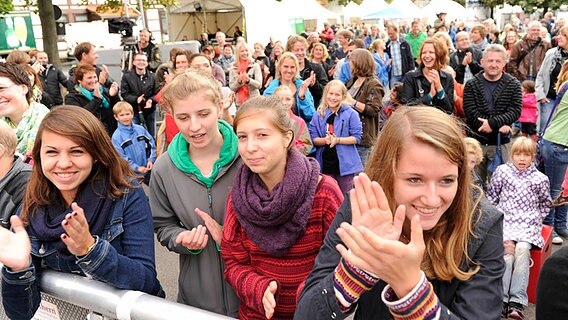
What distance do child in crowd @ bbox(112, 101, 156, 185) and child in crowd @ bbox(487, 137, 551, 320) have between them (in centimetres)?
339

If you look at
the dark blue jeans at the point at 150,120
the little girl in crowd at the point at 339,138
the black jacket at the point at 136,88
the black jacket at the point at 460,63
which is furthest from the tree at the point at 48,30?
the little girl in crowd at the point at 339,138

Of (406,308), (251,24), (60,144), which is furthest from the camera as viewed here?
(251,24)

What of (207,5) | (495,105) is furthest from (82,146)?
(207,5)

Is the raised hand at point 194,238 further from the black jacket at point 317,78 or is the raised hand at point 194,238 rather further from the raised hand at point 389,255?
the black jacket at point 317,78

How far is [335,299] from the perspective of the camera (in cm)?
138

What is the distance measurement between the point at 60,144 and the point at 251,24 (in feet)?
61.5

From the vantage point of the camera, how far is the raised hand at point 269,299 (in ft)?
6.28

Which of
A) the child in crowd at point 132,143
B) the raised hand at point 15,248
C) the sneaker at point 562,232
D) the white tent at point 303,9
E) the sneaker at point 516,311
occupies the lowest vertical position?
the sneaker at point 562,232

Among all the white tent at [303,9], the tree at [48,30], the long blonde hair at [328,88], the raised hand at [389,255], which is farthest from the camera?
the white tent at [303,9]

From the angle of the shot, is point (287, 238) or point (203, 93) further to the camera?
point (203, 93)

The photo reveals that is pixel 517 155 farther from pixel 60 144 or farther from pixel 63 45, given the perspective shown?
pixel 63 45

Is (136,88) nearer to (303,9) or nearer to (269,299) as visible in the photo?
(269,299)

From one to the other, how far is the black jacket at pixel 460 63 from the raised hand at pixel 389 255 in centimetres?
762

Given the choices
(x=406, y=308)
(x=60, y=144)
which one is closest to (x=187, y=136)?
(x=60, y=144)
